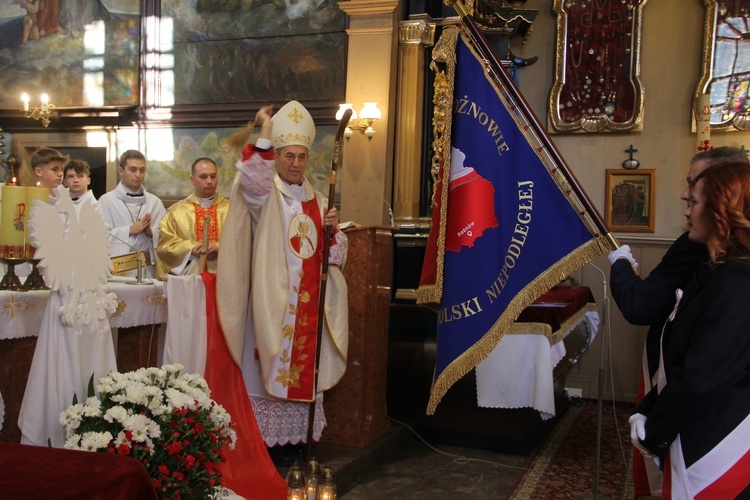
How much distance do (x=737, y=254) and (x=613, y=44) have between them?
6.00 metres

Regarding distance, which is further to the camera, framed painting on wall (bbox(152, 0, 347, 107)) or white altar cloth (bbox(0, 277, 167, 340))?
framed painting on wall (bbox(152, 0, 347, 107))

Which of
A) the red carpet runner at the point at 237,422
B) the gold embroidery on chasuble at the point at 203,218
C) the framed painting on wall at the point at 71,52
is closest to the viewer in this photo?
the red carpet runner at the point at 237,422

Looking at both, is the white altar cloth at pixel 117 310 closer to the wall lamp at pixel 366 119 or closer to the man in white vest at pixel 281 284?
the man in white vest at pixel 281 284

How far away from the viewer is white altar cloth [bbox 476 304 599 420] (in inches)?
200

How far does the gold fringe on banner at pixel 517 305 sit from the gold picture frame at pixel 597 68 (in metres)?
4.50

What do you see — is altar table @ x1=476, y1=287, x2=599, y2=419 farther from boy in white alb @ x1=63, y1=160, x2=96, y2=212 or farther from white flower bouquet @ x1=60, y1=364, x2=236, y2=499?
boy in white alb @ x1=63, y1=160, x2=96, y2=212

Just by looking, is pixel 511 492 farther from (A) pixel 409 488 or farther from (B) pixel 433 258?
(B) pixel 433 258

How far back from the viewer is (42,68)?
1023cm

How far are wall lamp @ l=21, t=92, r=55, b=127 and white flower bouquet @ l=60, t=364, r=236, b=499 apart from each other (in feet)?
25.6

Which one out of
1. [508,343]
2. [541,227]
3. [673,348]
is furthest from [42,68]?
[673,348]

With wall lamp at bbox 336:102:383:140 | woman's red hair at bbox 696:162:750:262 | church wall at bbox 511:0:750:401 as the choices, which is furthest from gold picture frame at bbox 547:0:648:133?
woman's red hair at bbox 696:162:750:262

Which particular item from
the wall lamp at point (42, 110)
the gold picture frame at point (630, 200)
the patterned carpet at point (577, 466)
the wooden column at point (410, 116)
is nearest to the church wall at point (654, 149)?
the gold picture frame at point (630, 200)

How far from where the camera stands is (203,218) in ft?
16.8

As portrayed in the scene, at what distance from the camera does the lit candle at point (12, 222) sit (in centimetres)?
303
